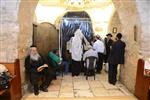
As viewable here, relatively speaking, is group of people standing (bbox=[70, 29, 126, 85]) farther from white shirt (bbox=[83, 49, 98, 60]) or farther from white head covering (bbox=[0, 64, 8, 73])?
white head covering (bbox=[0, 64, 8, 73])

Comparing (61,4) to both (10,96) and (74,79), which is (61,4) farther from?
(10,96)

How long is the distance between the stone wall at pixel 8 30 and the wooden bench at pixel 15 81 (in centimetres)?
19

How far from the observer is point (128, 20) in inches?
265

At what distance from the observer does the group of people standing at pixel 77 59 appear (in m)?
6.34

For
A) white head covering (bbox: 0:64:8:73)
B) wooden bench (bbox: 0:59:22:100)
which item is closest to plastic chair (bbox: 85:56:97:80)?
wooden bench (bbox: 0:59:22:100)

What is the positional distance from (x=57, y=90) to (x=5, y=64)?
1723mm

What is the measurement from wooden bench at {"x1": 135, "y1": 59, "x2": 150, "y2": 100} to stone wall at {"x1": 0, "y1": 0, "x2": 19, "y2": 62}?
2.61 m

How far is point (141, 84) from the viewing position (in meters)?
5.71

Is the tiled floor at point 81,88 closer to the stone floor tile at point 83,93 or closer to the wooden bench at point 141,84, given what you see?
the stone floor tile at point 83,93

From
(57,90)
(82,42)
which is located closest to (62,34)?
(82,42)

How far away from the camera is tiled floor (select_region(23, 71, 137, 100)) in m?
6.38

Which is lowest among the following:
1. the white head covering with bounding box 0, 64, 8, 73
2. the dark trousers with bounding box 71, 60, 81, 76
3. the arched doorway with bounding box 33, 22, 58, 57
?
the dark trousers with bounding box 71, 60, 81, 76

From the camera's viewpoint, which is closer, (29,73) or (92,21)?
(29,73)

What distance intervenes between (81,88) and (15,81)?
2081 mm
